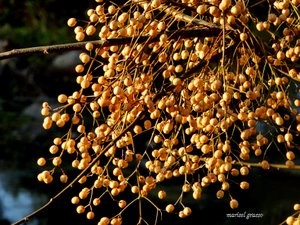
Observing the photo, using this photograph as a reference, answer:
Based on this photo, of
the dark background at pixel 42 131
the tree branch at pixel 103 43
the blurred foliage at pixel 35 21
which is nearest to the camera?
the tree branch at pixel 103 43

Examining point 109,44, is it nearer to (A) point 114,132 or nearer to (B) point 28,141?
(A) point 114,132

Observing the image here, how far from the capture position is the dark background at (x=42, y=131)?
2.31 metres

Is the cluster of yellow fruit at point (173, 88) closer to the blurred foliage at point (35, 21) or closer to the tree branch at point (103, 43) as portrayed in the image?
the tree branch at point (103, 43)

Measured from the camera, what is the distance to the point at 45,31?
4016 millimetres

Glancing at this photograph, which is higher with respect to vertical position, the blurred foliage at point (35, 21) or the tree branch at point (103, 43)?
the tree branch at point (103, 43)

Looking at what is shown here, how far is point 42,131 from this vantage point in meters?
3.41

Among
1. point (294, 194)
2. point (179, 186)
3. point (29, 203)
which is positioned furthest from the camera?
point (29, 203)


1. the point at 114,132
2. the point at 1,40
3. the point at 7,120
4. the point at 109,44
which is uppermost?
the point at 109,44

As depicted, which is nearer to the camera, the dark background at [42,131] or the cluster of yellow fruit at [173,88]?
the cluster of yellow fruit at [173,88]

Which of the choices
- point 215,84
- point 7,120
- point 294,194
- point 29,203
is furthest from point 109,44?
point 7,120

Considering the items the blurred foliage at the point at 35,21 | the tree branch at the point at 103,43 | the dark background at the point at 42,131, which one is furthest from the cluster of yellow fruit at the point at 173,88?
the blurred foliage at the point at 35,21

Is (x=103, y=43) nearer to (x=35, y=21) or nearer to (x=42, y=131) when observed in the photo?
(x=42, y=131)

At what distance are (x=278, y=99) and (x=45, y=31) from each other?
3439 mm

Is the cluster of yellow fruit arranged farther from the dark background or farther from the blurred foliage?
A: the blurred foliage
